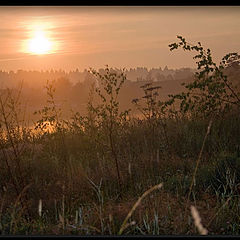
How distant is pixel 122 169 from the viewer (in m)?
4.43

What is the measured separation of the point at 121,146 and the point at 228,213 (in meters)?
2.28

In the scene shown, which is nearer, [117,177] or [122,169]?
[117,177]

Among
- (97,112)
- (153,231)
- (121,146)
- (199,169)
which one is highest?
(97,112)

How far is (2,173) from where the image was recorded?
15.4 ft

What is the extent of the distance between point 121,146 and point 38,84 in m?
1.54

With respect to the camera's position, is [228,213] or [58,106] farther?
[58,106]

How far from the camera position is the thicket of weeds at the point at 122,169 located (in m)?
3.18

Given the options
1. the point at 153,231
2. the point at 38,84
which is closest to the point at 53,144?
the point at 38,84

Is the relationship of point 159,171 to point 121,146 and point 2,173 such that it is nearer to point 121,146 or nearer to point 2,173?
point 121,146

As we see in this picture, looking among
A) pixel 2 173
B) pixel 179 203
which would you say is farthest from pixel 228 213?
pixel 2 173

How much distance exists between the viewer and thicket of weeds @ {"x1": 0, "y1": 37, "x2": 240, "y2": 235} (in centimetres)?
318

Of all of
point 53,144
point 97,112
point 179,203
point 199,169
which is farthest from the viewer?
point 53,144
